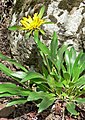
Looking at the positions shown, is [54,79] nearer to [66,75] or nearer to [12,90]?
[66,75]

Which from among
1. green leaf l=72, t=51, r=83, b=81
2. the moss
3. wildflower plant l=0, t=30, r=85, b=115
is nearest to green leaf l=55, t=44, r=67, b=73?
A: wildflower plant l=0, t=30, r=85, b=115

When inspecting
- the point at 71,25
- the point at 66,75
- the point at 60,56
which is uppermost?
the point at 71,25

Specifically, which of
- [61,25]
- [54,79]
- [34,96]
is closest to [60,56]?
[54,79]

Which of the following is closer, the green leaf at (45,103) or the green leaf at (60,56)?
the green leaf at (45,103)

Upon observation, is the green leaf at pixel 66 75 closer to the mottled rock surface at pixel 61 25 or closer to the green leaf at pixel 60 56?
the green leaf at pixel 60 56

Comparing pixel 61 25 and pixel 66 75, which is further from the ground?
pixel 61 25

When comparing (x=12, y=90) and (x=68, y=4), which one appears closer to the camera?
(x=12, y=90)

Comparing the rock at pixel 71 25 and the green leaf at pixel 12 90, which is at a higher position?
the rock at pixel 71 25

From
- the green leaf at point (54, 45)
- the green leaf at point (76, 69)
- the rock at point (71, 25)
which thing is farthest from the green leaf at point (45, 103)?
the rock at point (71, 25)

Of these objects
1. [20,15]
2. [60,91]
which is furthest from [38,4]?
[60,91]

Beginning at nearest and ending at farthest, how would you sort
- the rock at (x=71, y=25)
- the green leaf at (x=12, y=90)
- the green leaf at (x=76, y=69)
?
the green leaf at (x=12, y=90) < the green leaf at (x=76, y=69) < the rock at (x=71, y=25)

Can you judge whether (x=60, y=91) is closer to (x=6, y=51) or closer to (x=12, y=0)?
(x=6, y=51)
